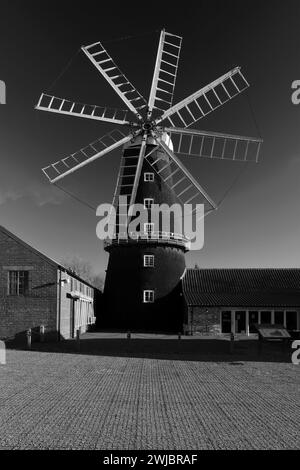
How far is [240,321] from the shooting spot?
30906 millimetres

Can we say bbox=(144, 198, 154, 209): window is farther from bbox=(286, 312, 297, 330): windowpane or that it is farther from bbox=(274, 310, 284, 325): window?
bbox=(286, 312, 297, 330): windowpane

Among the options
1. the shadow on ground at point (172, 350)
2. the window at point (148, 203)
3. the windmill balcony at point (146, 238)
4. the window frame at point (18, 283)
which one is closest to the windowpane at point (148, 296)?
the windmill balcony at point (146, 238)

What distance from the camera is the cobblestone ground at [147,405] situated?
294 inches

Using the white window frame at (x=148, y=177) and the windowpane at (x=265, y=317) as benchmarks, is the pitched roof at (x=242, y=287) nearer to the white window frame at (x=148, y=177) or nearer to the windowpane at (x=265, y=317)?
the windowpane at (x=265, y=317)

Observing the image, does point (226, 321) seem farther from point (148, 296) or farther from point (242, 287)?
point (148, 296)

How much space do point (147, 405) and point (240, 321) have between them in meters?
21.8

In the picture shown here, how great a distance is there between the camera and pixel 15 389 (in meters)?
11.3

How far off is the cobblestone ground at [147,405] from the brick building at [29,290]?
20.3 ft

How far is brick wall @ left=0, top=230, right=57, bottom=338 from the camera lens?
2258cm

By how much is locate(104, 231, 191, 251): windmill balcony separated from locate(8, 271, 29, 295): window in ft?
34.8

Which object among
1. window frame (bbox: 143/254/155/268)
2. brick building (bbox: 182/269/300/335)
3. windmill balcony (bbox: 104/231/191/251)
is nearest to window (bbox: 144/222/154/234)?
windmill balcony (bbox: 104/231/191/251)

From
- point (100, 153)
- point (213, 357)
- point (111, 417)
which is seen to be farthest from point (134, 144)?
point (111, 417)

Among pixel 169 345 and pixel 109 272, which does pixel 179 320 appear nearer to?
pixel 109 272

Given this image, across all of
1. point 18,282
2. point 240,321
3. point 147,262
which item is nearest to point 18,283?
point 18,282
